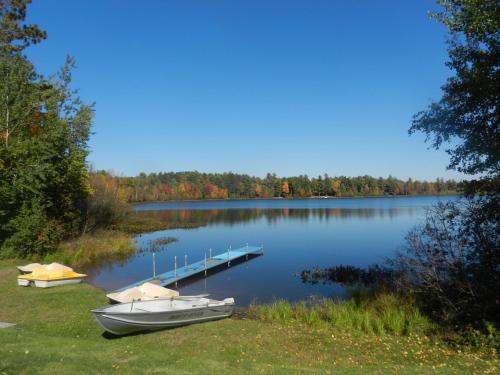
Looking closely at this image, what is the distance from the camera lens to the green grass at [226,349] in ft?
25.4

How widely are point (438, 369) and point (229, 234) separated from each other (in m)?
38.6

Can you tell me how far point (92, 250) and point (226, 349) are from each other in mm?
21290

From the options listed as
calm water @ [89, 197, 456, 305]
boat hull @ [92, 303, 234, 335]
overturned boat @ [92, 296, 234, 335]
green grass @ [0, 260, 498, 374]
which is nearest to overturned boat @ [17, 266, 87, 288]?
green grass @ [0, 260, 498, 374]

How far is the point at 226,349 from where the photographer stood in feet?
30.6

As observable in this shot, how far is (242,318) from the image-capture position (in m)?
12.8

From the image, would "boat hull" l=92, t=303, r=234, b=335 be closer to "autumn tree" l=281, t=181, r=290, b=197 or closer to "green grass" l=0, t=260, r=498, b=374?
"green grass" l=0, t=260, r=498, b=374

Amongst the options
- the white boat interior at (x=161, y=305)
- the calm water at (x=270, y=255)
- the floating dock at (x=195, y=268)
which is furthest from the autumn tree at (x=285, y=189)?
the white boat interior at (x=161, y=305)

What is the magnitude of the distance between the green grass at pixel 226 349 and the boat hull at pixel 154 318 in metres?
0.23

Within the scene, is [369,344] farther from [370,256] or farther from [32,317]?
[370,256]

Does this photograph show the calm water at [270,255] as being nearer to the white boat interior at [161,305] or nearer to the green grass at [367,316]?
the green grass at [367,316]

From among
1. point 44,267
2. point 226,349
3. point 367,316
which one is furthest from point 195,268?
point 226,349

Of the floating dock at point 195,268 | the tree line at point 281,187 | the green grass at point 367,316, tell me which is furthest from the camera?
the tree line at point 281,187

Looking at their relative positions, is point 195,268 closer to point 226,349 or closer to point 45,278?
point 45,278

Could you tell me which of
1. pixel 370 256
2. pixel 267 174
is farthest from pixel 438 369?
pixel 267 174
